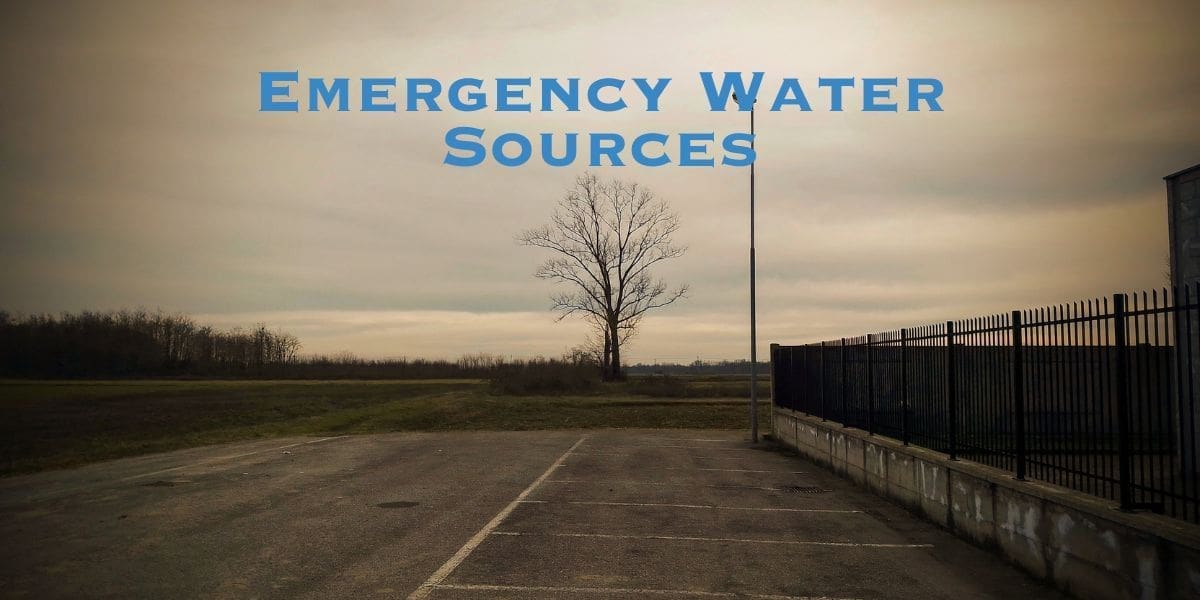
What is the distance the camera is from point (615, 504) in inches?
528

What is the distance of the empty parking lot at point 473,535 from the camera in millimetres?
8234

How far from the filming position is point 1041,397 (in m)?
10.1

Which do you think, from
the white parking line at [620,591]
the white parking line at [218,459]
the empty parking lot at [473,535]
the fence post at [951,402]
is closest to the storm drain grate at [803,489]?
the empty parking lot at [473,535]

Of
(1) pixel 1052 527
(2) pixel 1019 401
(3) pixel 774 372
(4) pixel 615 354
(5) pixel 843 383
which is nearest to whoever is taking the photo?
(1) pixel 1052 527

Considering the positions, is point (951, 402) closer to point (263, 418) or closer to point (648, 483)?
point (648, 483)

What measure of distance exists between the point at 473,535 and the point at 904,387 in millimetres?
7407

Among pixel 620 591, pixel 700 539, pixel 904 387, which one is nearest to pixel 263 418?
pixel 904 387

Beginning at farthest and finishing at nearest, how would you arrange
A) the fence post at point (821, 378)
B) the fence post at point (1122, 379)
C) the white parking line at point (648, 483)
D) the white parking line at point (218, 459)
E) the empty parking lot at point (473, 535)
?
the fence post at point (821, 378) < the white parking line at point (218, 459) < the white parking line at point (648, 483) < the empty parking lot at point (473, 535) < the fence post at point (1122, 379)

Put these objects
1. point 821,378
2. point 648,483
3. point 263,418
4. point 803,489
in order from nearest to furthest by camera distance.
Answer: point 803,489 → point 648,483 → point 821,378 → point 263,418

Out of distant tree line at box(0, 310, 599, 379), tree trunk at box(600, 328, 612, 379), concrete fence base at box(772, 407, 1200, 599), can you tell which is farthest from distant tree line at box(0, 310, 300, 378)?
concrete fence base at box(772, 407, 1200, 599)

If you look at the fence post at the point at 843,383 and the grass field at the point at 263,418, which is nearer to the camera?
the fence post at the point at 843,383

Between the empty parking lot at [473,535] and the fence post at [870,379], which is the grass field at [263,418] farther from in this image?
the fence post at [870,379]

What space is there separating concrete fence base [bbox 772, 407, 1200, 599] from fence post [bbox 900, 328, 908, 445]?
26 centimetres

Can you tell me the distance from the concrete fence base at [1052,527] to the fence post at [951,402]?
213mm
